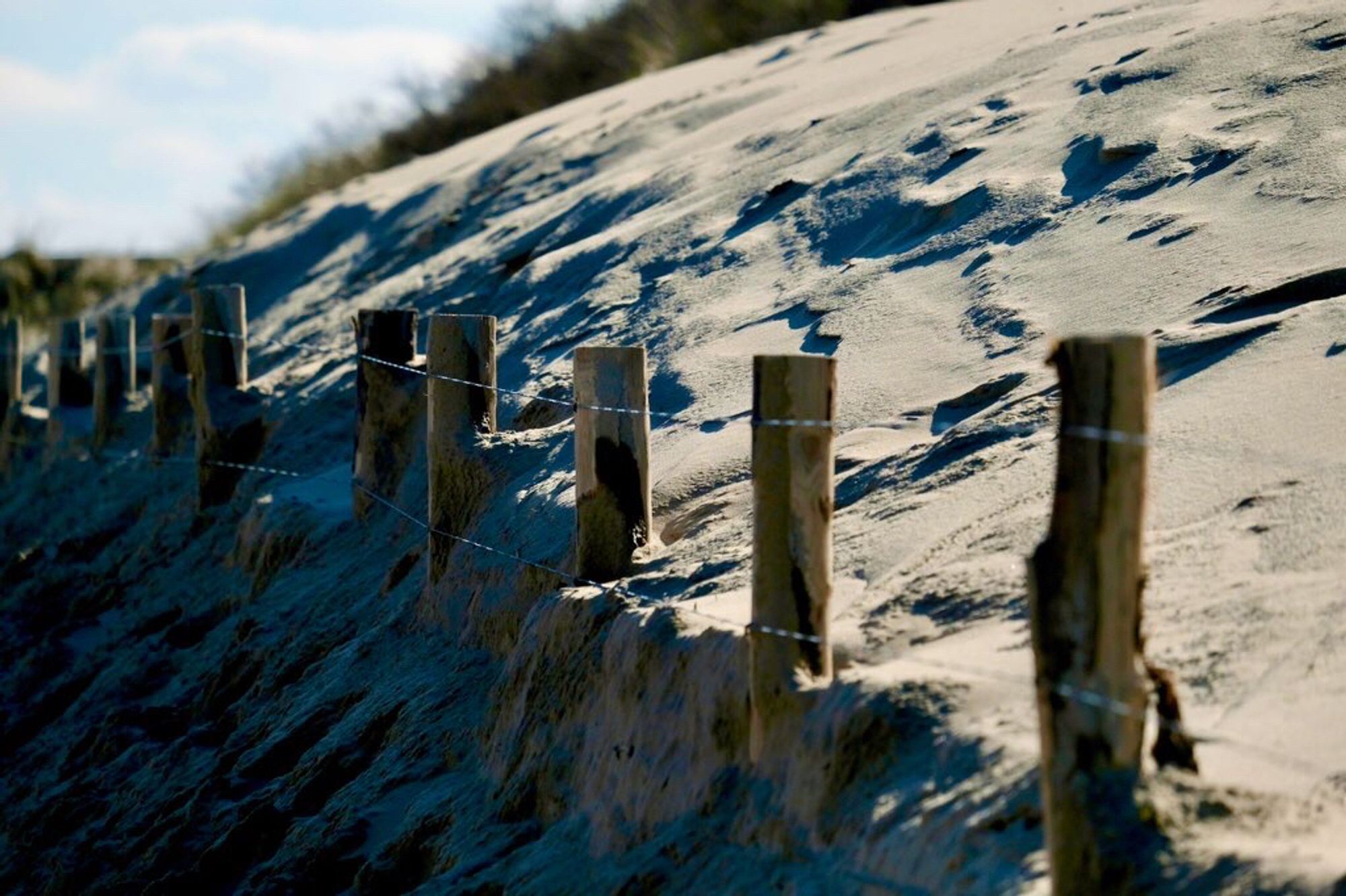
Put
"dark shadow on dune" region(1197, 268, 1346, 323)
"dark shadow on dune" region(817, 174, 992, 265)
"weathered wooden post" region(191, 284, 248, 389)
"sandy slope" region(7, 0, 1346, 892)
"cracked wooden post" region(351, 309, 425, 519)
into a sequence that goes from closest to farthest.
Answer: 1. "sandy slope" region(7, 0, 1346, 892)
2. "dark shadow on dune" region(1197, 268, 1346, 323)
3. "dark shadow on dune" region(817, 174, 992, 265)
4. "cracked wooden post" region(351, 309, 425, 519)
5. "weathered wooden post" region(191, 284, 248, 389)

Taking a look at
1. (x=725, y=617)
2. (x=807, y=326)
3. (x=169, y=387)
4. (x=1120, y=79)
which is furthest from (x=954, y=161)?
(x=169, y=387)

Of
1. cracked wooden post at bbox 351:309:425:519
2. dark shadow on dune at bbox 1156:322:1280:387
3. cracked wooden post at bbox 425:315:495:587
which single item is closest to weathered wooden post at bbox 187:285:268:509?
cracked wooden post at bbox 351:309:425:519

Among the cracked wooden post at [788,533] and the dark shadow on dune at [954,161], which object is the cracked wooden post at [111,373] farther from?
the cracked wooden post at [788,533]

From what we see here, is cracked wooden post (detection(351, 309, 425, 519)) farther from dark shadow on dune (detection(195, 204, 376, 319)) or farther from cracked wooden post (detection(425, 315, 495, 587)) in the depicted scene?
dark shadow on dune (detection(195, 204, 376, 319))

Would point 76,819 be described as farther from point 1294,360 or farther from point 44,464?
point 44,464

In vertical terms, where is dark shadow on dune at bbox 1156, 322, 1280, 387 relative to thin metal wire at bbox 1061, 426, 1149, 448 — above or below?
below

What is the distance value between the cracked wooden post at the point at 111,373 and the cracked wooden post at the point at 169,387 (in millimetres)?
1338

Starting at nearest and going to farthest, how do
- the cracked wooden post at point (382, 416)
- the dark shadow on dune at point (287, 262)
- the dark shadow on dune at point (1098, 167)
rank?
1. the dark shadow on dune at point (1098, 167)
2. the cracked wooden post at point (382, 416)
3. the dark shadow on dune at point (287, 262)

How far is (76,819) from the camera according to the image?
6.90m

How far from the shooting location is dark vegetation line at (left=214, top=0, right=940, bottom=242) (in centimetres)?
1783

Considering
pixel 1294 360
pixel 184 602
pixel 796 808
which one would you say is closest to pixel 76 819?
pixel 184 602

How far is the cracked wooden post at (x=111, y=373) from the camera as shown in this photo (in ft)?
39.2

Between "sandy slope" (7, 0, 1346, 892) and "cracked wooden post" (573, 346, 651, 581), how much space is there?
0.16 metres

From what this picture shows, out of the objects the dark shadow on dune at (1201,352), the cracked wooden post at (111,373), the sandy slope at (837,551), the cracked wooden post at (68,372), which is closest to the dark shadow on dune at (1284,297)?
the sandy slope at (837,551)
